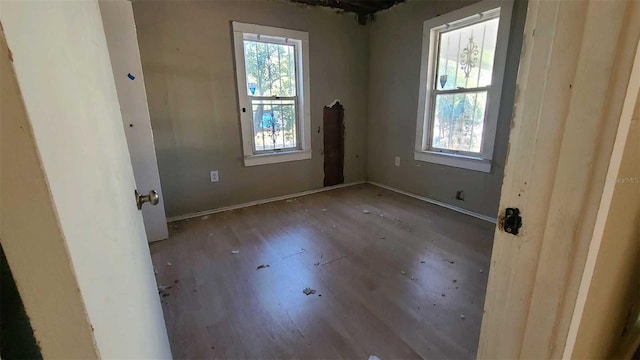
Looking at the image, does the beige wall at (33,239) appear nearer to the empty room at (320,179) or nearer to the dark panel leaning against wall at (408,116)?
the empty room at (320,179)

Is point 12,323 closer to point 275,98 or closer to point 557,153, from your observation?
point 557,153

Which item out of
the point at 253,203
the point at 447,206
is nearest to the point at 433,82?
the point at 447,206

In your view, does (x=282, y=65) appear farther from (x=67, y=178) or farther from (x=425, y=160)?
(x=67, y=178)

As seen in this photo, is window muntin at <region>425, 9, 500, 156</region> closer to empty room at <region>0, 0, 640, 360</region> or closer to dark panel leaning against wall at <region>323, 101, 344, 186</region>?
empty room at <region>0, 0, 640, 360</region>

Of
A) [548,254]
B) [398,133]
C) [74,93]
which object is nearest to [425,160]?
[398,133]

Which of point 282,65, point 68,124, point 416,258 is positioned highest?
point 282,65

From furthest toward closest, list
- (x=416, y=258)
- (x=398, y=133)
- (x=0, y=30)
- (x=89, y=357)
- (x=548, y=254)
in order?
(x=398, y=133) < (x=416, y=258) < (x=548, y=254) < (x=89, y=357) < (x=0, y=30)

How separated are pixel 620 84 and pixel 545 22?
14cm

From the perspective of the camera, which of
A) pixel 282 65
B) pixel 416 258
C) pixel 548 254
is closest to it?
pixel 548 254

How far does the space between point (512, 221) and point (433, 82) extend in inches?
117

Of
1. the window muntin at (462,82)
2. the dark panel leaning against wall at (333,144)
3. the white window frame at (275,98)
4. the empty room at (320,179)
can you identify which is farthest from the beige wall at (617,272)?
the dark panel leaning against wall at (333,144)

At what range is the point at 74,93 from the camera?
1.42 ft

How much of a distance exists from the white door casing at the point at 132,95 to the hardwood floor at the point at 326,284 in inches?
19.6

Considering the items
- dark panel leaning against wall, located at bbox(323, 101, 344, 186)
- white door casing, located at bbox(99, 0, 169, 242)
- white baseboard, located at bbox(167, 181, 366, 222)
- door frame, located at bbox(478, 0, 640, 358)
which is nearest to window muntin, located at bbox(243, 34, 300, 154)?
dark panel leaning against wall, located at bbox(323, 101, 344, 186)
